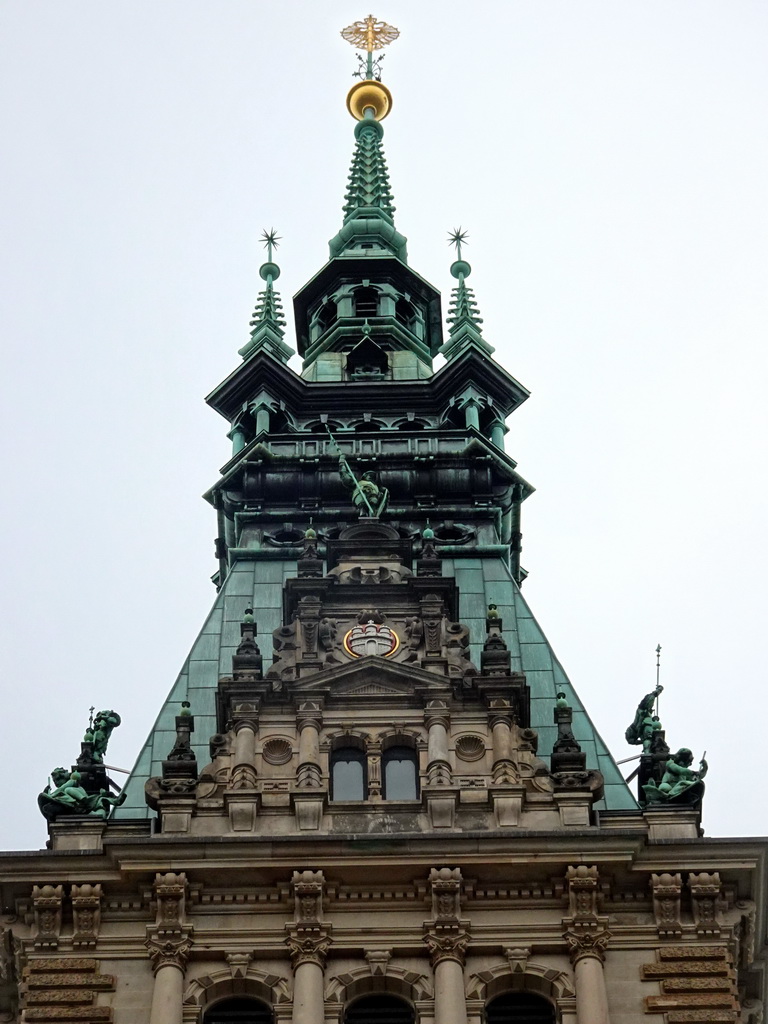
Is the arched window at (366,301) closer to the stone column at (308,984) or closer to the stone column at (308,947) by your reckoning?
the stone column at (308,947)

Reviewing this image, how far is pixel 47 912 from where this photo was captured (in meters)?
41.2

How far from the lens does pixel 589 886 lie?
135 feet

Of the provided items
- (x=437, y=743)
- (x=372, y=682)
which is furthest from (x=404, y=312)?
(x=437, y=743)

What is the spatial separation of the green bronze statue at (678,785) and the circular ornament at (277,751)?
17.4 feet

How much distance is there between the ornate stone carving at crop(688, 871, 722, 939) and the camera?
41.2m

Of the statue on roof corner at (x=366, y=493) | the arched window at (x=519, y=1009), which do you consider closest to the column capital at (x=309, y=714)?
the arched window at (x=519, y=1009)

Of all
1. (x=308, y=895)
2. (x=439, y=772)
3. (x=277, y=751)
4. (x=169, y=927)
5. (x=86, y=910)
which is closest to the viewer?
(x=169, y=927)

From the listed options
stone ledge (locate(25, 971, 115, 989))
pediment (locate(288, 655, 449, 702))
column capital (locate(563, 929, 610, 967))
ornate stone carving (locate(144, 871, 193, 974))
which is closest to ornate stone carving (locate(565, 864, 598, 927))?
column capital (locate(563, 929, 610, 967))

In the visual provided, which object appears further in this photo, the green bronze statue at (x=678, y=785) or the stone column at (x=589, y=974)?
the green bronze statue at (x=678, y=785)

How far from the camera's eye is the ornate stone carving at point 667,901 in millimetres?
41094

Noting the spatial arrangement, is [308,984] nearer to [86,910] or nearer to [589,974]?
[86,910]

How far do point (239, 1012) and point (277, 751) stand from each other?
4.72 meters

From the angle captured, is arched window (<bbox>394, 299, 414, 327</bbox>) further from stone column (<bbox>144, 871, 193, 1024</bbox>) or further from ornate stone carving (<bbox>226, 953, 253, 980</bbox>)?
ornate stone carving (<bbox>226, 953, 253, 980</bbox>)

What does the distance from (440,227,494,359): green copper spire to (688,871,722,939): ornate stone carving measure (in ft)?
74.2
